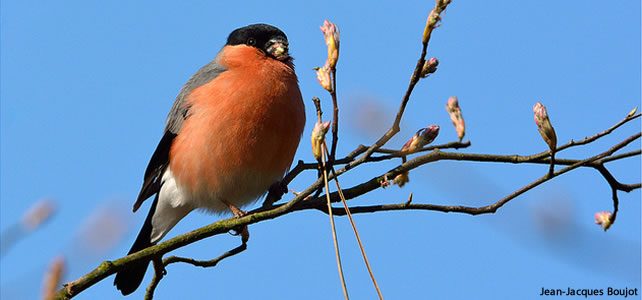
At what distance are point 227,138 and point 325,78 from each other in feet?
7.21

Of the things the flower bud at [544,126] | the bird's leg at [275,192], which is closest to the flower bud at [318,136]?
the flower bud at [544,126]

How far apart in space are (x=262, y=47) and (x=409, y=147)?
2638 mm

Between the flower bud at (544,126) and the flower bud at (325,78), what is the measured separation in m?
0.62

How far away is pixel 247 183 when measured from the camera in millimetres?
4488

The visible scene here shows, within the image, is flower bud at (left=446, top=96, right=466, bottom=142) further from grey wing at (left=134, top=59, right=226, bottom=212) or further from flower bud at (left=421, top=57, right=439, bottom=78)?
grey wing at (left=134, top=59, right=226, bottom=212)

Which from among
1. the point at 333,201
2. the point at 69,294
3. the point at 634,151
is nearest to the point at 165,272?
the point at 69,294

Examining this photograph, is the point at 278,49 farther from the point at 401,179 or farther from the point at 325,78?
the point at 325,78

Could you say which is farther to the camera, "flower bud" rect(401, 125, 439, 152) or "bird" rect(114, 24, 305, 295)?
"bird" rect(114, 24, 305, 295)

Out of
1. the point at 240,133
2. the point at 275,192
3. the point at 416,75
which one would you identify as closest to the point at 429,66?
the point at 416,75

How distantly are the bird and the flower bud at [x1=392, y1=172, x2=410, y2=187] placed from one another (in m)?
1.75

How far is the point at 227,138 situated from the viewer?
4344 millimetres

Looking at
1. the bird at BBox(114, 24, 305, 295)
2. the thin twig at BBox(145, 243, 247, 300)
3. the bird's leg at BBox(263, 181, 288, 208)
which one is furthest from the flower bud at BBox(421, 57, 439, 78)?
the bird's leg at BBox(263, 181, 288, 208)

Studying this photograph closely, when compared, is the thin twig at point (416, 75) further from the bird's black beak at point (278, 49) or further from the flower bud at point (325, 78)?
the bird's black beak at point (278, 49)

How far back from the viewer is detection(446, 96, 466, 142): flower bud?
2201 mm
